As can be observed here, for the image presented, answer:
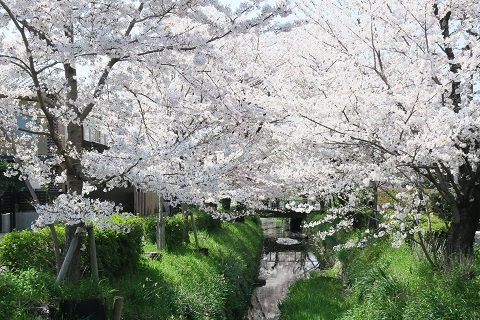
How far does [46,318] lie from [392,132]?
5458 millimetres

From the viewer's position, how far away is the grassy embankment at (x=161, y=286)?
19.2 feet

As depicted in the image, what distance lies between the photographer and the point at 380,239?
13.4 meters

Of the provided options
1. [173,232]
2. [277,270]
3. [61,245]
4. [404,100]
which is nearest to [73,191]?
[61,245]

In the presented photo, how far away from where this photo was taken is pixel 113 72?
6.97 m

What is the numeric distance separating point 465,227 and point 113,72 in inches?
251

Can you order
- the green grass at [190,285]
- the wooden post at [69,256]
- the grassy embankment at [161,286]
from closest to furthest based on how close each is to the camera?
1. the grassy embankment at [161,286]
2. the wooden post at [69,256]
3. the green grass at [190,285]

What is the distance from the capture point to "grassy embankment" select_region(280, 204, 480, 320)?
6.78 m

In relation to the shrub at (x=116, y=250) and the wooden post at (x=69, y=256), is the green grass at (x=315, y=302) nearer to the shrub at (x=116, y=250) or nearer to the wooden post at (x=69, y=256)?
the shrub at (x=116, y=250)

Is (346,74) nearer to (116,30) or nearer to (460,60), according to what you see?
(460,60)

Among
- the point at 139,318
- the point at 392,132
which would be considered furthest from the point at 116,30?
the point at 392,132

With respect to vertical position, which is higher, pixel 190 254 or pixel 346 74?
pixel 346 74

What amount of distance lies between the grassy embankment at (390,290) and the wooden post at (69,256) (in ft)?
15.8

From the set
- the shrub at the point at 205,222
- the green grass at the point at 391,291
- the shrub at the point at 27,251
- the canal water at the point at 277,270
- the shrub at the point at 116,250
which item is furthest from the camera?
the shrub at the point at 205,222

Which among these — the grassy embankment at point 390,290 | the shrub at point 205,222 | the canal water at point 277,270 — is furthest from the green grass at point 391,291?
the shrub at point 205,222
